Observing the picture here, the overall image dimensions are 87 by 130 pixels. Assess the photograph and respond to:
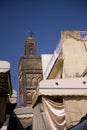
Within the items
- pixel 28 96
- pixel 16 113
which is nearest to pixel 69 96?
pixel 16 113

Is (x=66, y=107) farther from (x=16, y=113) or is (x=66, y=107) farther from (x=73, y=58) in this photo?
(x=16, y=113)

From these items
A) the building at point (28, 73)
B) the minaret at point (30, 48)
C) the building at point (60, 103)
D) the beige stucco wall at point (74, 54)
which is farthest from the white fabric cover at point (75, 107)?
the minaret at point (30, 48)

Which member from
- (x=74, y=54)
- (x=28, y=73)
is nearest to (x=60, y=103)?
(x=74, y=54)

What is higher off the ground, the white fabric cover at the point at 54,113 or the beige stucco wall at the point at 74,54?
the beige stucco wall at the point at 74,54

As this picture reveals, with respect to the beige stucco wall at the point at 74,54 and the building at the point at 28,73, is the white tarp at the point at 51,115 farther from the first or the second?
the building at the point at 28,73

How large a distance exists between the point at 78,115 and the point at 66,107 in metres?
0.47

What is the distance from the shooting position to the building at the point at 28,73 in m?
39.5

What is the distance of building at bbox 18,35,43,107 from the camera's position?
130ft

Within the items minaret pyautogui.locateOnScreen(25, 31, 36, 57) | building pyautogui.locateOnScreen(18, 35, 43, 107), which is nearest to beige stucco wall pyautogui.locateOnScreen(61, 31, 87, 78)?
building pyautogui.locateOnScreen(18, 35, 43, 107)

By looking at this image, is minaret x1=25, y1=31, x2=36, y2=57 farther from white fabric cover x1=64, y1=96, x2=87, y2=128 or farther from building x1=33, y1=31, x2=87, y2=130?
white fabric cover x1=64, y1=96, x2=87, y2=128

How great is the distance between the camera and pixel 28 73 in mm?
40969

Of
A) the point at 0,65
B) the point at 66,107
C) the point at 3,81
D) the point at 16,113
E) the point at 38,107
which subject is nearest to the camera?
the point at 0,65

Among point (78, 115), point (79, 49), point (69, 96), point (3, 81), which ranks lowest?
point (78, 115)

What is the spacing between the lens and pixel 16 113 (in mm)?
15961
